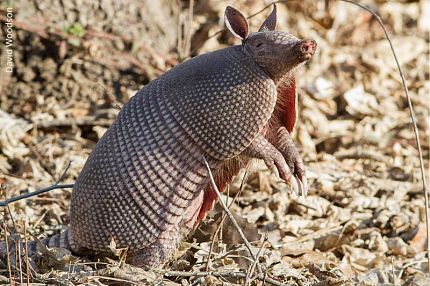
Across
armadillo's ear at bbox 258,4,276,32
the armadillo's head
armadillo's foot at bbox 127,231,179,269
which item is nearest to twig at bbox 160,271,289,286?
armadillo's foot at bbox 127,231,179,269

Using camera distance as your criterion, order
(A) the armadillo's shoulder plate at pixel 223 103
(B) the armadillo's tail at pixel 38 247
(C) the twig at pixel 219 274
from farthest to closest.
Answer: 1. (B) the armadillo's tail at pixel 38 247
2. (A) the armadillo's shoulder plate at pixel 223 103
3. (C) the twig at pixel 219 274

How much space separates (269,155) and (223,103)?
49cm

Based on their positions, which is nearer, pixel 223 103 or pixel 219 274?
pixel 219 274

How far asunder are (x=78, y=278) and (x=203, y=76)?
159cm

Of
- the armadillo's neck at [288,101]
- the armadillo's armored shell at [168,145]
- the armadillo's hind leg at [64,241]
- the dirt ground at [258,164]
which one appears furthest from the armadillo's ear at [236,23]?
the armadillo's hind leg at [64,241]

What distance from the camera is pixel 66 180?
24.5ft

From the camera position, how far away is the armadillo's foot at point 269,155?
17.4 feet

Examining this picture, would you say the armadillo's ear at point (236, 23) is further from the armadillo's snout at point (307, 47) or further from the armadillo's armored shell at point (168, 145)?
the armadillo's snout at point (307, 47)

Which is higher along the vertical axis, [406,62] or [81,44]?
[81,44]

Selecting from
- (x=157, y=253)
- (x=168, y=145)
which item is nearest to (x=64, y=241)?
(x=157, y=253)

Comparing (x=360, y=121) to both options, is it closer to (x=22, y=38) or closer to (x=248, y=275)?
(x=22, y=38)

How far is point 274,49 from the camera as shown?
5195 millimetres

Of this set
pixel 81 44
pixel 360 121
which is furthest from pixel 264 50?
pixel 360 121

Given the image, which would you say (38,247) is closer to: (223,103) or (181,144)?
(181,144)
